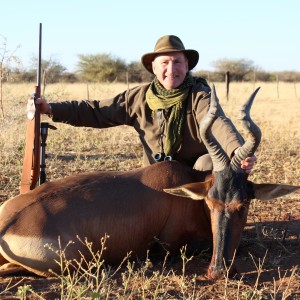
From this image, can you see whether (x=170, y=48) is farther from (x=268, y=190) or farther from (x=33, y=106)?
(x=268, y=190)

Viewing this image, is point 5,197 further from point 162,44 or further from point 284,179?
point 284,179

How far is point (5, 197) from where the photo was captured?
290 inches

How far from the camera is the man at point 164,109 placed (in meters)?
6.11

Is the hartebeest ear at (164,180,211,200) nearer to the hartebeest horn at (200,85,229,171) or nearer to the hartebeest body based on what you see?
the hartebeest body

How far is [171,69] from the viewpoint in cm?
624

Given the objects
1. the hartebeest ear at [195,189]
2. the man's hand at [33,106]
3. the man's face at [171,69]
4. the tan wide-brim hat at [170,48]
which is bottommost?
the hartebeest ear at [195,189]

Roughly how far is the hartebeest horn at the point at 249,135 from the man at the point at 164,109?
3.58ft

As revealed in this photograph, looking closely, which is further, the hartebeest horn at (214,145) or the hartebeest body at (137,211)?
the hartebeest horn at (214,145)

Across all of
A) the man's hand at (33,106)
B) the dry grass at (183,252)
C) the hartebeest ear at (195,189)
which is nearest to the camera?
the dry grass at (183,252)

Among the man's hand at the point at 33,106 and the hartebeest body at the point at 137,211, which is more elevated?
the man's hand at the point at 33,106

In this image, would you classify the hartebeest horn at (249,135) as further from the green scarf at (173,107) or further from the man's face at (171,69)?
the man's face at (171,69)

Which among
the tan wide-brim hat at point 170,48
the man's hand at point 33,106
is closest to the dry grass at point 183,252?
the man's hand at point 33,106

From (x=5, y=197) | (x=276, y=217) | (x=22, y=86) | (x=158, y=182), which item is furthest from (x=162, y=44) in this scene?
(x=22, y=86)

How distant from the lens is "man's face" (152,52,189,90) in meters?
6.25
